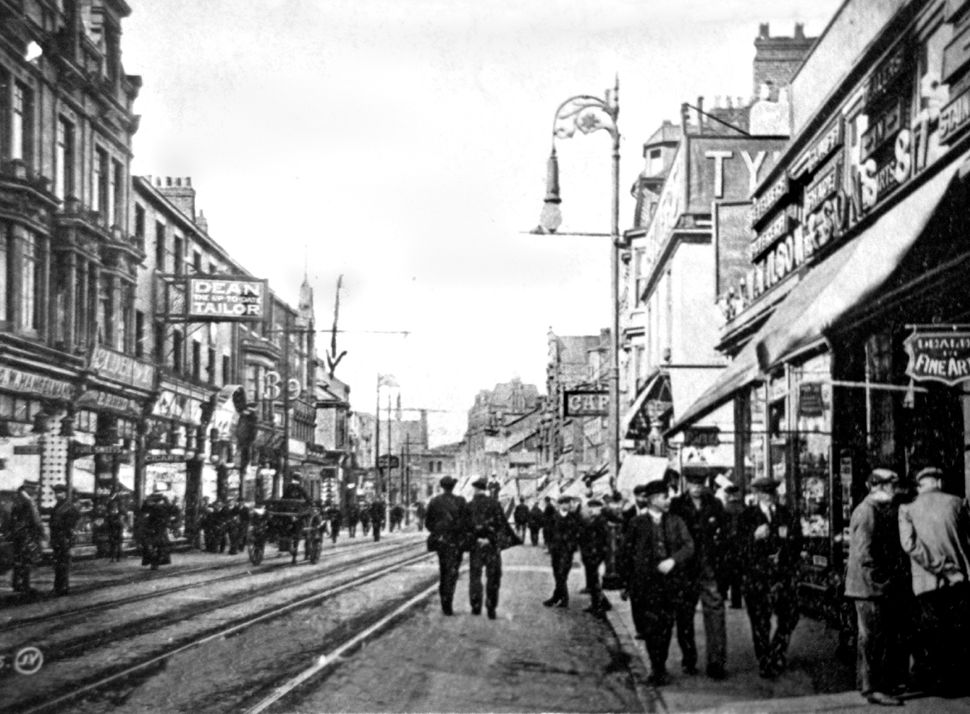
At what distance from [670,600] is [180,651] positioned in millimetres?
4483

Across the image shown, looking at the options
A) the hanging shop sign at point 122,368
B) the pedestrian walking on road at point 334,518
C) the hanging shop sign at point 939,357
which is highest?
the hanging shop sign at point 122,368

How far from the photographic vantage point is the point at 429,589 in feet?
63.0

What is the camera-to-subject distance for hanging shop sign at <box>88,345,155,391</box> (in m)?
25.2

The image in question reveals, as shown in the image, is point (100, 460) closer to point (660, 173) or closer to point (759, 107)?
point (759, 107)

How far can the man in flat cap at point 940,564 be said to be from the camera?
859 centimetres

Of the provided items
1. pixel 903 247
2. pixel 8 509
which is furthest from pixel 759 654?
pixel 8 509

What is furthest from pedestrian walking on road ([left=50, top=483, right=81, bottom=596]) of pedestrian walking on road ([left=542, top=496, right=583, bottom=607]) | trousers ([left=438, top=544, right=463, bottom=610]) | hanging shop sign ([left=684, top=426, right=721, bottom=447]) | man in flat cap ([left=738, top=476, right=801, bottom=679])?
hanging shop sign ([left=684, top=426, right=721, bottom=447])

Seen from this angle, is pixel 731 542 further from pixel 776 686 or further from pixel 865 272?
pixel 865 272

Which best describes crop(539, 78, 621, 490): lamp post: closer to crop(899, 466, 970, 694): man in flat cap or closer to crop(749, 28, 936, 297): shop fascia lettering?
crop(749, 28, 936, 297): shop fascia lettering

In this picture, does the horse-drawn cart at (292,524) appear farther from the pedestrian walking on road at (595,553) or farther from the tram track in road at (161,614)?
the pedestrian walking on road at (595,553)

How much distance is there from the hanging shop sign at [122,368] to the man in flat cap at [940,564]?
19.6m

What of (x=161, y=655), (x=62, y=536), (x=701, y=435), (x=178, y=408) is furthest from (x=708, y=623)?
(x=178, y=408)

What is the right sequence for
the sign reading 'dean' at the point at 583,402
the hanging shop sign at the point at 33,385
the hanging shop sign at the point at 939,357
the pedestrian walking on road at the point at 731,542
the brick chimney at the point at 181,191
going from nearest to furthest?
the hanging shop sign at the point at 939,357 → the pedestrian walking on road at the point at 731,542 → the hanging shop sign at the point at 33,385 → the sign reading 'dean' at the point at 583,402 → the brick chimney at the point at 181,191

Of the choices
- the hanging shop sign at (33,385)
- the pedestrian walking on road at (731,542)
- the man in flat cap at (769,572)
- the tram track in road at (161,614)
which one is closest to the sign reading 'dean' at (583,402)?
the tram track in road at (161,614)
